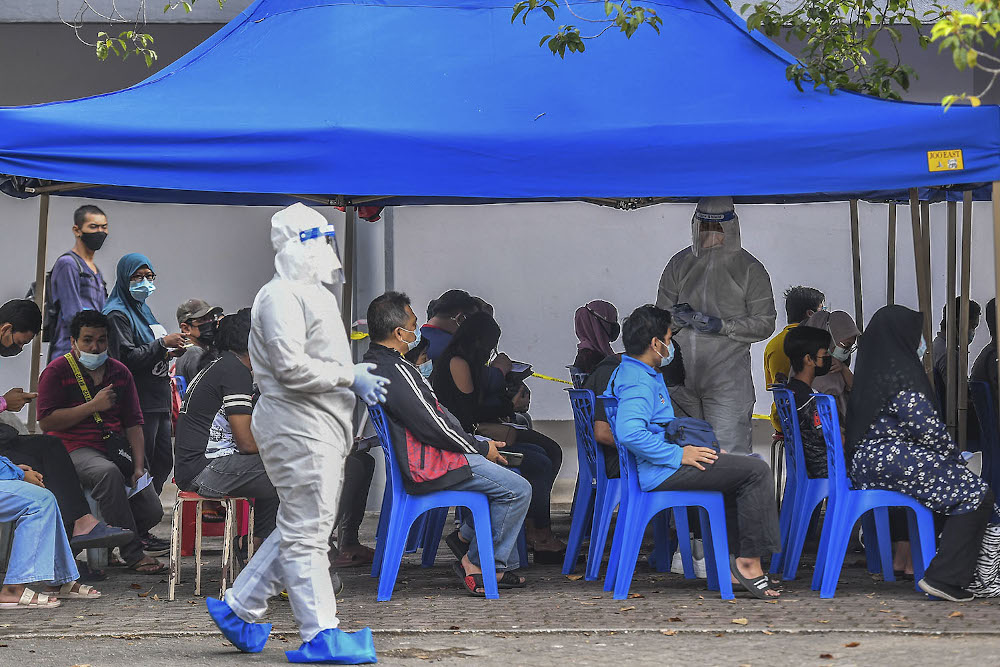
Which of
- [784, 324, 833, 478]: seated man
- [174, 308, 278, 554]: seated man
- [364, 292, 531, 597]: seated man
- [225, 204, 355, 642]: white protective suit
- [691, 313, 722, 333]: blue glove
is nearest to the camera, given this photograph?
[225, 204, 355, 642]: white protective suit

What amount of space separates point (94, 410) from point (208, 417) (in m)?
0.81

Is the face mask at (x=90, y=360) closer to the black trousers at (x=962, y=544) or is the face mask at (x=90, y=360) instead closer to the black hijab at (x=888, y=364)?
the black hijab at (x=888, y=364)

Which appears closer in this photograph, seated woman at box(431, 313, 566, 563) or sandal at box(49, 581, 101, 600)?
sandal at box(49, 581, 101, 600)

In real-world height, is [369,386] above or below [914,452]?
above

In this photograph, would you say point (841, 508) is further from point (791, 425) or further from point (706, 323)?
point (706, 323)

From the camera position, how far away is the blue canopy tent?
18.5 ft

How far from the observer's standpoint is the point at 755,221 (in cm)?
1079

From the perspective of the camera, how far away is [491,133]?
19.1 ft

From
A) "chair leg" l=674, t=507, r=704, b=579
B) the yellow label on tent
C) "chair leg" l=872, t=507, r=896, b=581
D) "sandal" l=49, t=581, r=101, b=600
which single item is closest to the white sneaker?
"chair leg" l=674, t=507, r=704, b=579

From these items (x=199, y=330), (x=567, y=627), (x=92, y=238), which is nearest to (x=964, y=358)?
(x=567, y=627)

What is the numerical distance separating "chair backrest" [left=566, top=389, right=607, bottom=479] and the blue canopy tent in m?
1.15

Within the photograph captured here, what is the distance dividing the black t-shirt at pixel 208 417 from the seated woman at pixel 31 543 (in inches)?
23.8

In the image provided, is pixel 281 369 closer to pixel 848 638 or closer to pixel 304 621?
pixel 304 621

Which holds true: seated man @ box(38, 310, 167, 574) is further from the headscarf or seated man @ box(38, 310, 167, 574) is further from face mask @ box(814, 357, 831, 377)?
face mask @ box(814, 357, 831, 377)
